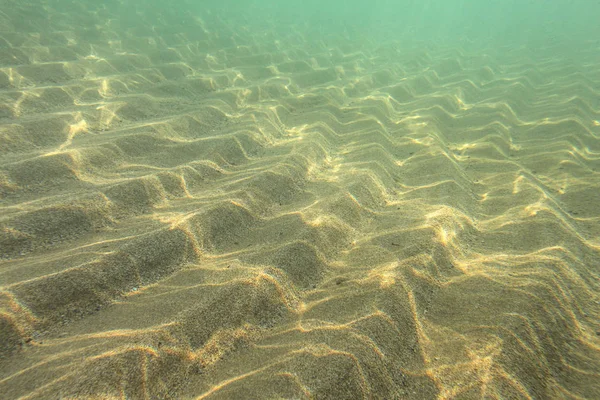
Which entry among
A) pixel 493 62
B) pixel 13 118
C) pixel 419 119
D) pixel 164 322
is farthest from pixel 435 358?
pixel 493 62

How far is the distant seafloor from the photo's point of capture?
2027 millimetres

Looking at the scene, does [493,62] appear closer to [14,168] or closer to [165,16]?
[165,16]

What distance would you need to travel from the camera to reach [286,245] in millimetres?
3137

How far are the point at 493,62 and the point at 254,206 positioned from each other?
49.0ft

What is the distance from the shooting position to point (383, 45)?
713 inches

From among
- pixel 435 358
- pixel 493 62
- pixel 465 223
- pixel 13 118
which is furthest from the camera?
pixel 493 62

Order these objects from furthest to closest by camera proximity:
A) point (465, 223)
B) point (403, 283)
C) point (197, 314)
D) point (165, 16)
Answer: point (165, 16) < point (465, 223) < point (403, 283) < point (197, 314)

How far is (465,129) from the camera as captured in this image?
271 inches

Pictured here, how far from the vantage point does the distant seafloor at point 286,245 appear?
2.03m

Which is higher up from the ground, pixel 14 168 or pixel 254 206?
pixel 254 206

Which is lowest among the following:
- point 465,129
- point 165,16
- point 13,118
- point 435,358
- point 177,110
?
point 435,358

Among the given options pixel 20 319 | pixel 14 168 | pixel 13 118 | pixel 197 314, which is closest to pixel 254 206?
pixel 197 314

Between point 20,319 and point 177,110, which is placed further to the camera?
point 177,110

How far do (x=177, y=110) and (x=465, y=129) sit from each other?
6.29 metres
